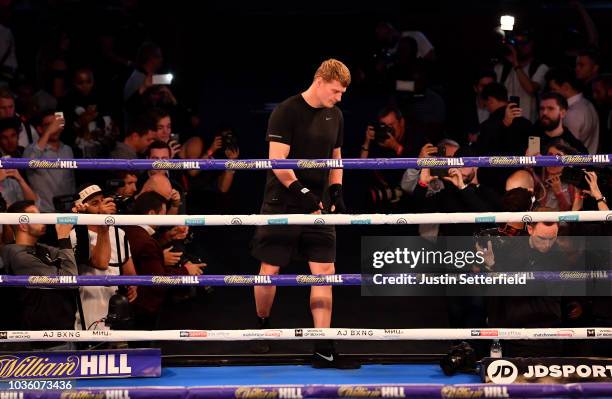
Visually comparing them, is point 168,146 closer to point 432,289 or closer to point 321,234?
point 321,234

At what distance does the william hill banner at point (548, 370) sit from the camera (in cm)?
577

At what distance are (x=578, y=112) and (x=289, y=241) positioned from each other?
12.9ft

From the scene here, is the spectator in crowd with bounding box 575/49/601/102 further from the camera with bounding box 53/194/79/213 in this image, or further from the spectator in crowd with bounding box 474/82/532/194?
the camera with bounding box 53/194/79/213

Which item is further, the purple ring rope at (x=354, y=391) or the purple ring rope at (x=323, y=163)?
the purple ring rope at (x=323, y=163)

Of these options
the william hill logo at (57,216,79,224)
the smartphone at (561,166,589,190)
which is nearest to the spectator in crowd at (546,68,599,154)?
the smartphone at (561,166,589,190)

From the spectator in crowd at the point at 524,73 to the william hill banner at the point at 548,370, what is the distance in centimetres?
456

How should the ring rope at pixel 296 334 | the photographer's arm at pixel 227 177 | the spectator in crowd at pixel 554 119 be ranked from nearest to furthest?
1. the ring rope at pixel 296 334
2. the spectator in crowd at pixel 554 119
3. the photographer's arm at pixel 227 177

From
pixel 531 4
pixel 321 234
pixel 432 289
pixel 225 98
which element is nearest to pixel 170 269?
pixel 321 234

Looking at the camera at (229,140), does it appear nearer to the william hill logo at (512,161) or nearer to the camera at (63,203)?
the camera at (63,203)

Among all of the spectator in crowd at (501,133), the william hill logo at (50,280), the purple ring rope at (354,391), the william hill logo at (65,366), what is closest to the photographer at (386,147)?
the spectator in crowd at (501,133)

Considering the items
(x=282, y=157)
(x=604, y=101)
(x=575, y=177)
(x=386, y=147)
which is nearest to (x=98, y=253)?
(x=282, y=157)

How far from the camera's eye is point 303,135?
6312 millimetres

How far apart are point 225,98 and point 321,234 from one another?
684cm

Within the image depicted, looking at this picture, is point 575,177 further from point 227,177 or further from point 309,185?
point 227,177
